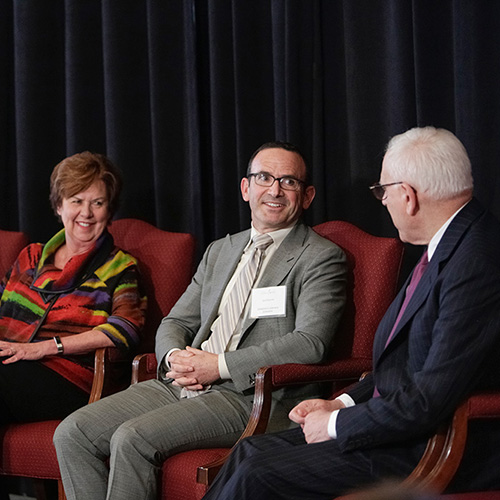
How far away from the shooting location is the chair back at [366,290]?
279 cm

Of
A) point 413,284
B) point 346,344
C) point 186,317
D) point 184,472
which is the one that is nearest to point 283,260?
point 346,344

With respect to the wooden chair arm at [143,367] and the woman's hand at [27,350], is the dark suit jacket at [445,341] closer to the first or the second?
the wooden chair arm at [143,367]

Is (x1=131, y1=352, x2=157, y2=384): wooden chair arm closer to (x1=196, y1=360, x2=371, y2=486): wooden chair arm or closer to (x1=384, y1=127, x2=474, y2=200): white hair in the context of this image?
(x1=196, y1=360, x2=371, y2=486): wooden chair arm

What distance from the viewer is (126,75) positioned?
391cm

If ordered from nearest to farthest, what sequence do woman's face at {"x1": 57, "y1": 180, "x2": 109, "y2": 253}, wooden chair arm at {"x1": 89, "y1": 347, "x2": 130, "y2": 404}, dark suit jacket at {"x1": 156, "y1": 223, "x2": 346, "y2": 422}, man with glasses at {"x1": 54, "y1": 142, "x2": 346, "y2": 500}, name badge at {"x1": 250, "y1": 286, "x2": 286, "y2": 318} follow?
man with glasses at {"x1": 54, "y1": 142, "x2": 346, "y2": 500} → dark suit jacket at {"x1": 156, "y1": 223, "x2": 346, "y2": 422} → name badge at {"x1": 250, "y1": 286, "x2": 286, "y2": 318} → wooden chair arm at {"x1": 89, "y1": 347, "x2": 130, "y2": 404} → woman's face at {"x1": 57, "y1": 180, "x2": 109, "y2": 253}

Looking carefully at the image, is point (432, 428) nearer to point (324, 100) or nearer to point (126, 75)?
point (324, 100)

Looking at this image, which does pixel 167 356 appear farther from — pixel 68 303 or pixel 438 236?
pixel 438 236

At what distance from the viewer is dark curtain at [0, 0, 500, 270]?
3.06m

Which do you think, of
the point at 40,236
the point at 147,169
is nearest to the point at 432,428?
the point at 147,169

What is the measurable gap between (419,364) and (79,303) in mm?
1654

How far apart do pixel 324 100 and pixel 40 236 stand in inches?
68.4

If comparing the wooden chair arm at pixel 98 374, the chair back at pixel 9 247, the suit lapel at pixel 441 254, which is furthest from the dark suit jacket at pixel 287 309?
the chair back at pixel 9 247

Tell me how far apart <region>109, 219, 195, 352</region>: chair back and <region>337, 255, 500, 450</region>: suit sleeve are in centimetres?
155

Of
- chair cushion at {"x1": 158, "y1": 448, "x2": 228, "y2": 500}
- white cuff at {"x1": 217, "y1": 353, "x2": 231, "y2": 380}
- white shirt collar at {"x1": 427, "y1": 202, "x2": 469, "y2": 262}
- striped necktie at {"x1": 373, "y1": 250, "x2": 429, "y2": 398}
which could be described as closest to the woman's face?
white cuff at {"x1": 217, "y1": 353, "x2": 231, "y2": 380}
